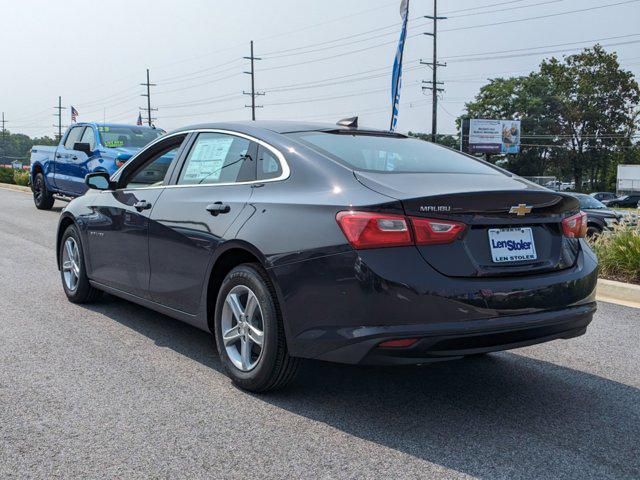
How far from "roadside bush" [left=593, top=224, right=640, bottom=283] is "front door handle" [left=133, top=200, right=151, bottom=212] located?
226 inches

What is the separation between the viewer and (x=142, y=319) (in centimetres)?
598

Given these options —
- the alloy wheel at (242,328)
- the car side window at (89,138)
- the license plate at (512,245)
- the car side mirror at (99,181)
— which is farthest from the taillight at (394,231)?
the car side window at (89,138)

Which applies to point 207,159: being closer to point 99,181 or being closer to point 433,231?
point 99,181

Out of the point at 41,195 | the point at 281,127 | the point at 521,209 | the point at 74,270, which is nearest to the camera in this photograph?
the point at 521,209

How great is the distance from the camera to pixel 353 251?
3473mm

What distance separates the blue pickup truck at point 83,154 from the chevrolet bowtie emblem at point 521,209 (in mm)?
10833

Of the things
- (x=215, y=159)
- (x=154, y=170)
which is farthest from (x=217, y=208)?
(x=154, y=170)

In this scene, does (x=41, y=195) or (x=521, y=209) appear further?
(x=41, y=195)

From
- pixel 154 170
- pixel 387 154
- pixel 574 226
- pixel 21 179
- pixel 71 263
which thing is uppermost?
pixel 387 154

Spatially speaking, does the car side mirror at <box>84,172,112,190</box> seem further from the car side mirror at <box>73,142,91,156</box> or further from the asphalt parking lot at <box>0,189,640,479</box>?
the car side mirror at <box>73,142,91,156</box>

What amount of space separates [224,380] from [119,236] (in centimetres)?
→ 172

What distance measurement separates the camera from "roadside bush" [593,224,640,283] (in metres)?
8.41

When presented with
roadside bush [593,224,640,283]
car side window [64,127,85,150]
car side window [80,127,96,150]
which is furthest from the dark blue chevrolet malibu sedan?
car side window [64,127,85,150]

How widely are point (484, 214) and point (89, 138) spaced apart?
41.0 feet
